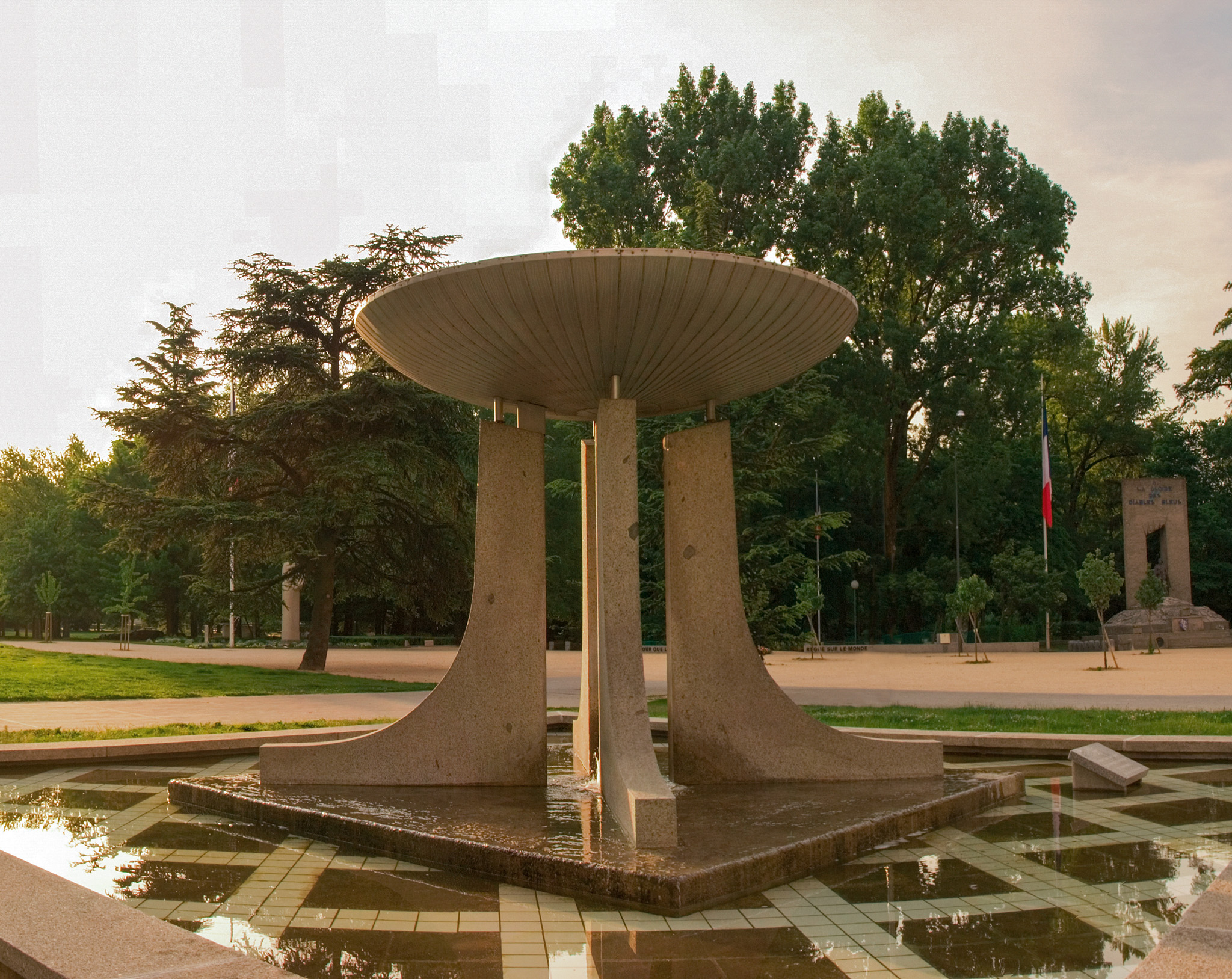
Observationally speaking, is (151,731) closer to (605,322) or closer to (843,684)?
(605,322)

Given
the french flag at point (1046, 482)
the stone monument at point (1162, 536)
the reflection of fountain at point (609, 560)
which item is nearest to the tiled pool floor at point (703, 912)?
the reflection of fountain at point (609, 560)

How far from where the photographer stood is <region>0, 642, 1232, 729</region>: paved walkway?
51.1ft

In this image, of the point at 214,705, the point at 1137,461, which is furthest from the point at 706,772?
the point at 1137,461

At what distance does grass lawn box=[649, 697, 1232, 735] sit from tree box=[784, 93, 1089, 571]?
2702cm

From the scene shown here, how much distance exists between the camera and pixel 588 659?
927 centimetres

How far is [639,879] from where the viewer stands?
204 inches

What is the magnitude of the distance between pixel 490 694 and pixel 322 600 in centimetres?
2073

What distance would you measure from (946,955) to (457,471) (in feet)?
74.6

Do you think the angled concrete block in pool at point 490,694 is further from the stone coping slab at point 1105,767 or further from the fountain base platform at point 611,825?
the stone coping slab at point 1105,767

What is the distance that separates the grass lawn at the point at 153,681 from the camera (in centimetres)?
1889

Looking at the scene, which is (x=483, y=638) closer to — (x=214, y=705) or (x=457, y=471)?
(x=214, y=705)

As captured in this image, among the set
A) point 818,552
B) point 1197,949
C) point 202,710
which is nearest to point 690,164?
point 818,552

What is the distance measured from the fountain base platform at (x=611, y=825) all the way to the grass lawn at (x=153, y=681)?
39.7 feet

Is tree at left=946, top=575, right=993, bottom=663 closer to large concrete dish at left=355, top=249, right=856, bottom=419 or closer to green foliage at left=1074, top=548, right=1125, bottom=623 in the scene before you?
green foliage at left=1074, top=548, right=1125, bottom=623
